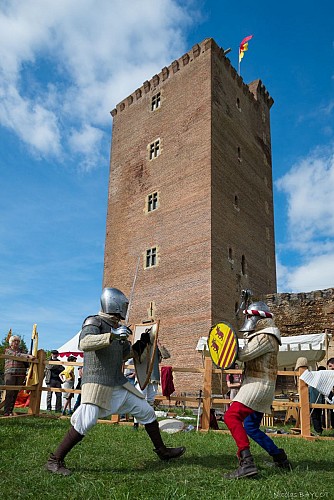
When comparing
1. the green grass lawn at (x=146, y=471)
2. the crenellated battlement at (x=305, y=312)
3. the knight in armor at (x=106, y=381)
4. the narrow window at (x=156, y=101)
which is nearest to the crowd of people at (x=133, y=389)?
the knight in armor at (x=106, y=381)

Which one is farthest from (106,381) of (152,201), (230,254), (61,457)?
(152,201)

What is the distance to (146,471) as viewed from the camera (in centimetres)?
435

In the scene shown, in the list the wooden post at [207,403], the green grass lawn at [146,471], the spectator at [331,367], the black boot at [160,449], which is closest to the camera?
the green grass lawn at [146,471]

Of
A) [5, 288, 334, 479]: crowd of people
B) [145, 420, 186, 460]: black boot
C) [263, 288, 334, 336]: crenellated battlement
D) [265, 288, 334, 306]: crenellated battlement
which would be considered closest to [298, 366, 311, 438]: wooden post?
[5, 288, 334, 479]: crowd of people

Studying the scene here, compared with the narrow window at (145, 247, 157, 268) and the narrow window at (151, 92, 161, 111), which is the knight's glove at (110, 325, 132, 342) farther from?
the narrow window at (151, 92, 161, 111)

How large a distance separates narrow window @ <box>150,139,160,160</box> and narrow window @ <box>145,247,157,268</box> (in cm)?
570

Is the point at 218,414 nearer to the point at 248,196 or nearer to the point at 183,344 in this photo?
the point at 183,344

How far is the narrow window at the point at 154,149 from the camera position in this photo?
25623 millimetres

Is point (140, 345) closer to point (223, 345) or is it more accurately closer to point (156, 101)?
point (223, 345)

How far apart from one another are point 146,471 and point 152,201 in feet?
68.9

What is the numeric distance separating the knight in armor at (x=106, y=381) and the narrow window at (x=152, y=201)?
64.4ft

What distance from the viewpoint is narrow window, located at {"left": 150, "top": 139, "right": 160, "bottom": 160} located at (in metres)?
25.6

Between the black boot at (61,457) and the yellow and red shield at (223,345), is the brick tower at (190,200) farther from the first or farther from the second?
the black boot at (61,457)

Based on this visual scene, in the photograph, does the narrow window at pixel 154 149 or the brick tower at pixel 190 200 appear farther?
the narrow window at pixel 154 149
